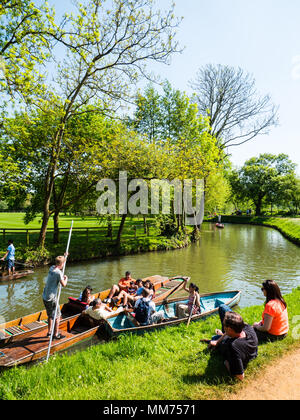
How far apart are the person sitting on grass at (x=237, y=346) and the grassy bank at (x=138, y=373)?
19 centimetres

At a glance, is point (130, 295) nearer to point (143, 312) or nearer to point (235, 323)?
point (143, 312)

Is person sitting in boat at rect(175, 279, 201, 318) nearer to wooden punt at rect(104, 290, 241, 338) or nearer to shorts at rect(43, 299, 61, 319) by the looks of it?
wooden punt at rect(104, 290, 241, 338)

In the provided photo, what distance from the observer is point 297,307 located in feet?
27.9

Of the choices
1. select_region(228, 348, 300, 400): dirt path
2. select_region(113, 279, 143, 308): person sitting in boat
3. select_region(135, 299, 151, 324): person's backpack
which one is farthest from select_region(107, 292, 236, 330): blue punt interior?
select_region(228, 348, 300, 400): dirt path

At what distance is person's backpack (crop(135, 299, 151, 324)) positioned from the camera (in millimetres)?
8266

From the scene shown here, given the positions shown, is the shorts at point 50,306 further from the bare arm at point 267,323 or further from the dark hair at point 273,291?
the dark hair at point 273,291

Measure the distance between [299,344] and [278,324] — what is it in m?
0.64

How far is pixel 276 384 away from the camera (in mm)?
4496

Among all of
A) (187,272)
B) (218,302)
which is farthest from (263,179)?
(218,302)

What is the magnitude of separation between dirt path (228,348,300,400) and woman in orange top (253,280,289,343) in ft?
2.17

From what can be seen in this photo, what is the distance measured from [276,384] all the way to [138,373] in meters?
2.45

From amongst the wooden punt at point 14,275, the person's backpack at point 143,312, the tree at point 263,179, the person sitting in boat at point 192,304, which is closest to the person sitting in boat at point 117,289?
the person's backpack at point 143,312

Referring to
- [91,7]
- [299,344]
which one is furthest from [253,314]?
[91,7]
